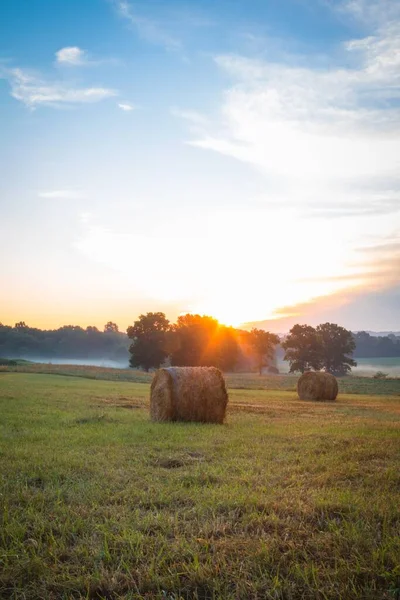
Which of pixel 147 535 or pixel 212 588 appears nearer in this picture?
pixel 212 588

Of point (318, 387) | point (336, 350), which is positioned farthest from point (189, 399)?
point (336, 350)

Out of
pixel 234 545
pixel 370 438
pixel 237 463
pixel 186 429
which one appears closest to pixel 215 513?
pixel 234 545

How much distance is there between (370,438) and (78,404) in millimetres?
10809

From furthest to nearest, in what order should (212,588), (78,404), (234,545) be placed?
(78,404) < (234,545) < (212,588)

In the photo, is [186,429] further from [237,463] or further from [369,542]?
[369,542]

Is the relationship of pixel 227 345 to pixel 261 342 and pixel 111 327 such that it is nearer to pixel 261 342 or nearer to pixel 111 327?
pixel 261 342

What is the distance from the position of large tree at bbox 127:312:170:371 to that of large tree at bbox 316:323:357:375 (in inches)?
1065

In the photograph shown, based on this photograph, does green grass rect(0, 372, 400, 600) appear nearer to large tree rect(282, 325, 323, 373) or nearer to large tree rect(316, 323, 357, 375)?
large tree rect(282, 325, 323, 373)

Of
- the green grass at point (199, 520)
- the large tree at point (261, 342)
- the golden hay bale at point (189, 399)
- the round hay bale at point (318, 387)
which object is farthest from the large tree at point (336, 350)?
the green grass at point (199, 520)

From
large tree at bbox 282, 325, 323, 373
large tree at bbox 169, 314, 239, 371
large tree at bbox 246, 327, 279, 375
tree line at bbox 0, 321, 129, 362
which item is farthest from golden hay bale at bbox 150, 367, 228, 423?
tree line at bbox 0, 321, 129, 362

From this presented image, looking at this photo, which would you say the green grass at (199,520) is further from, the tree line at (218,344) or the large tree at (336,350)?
the large tree at (336,350)

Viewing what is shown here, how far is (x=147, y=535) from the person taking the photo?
4594 mm

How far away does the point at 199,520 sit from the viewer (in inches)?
200

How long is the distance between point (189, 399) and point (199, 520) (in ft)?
30.7
